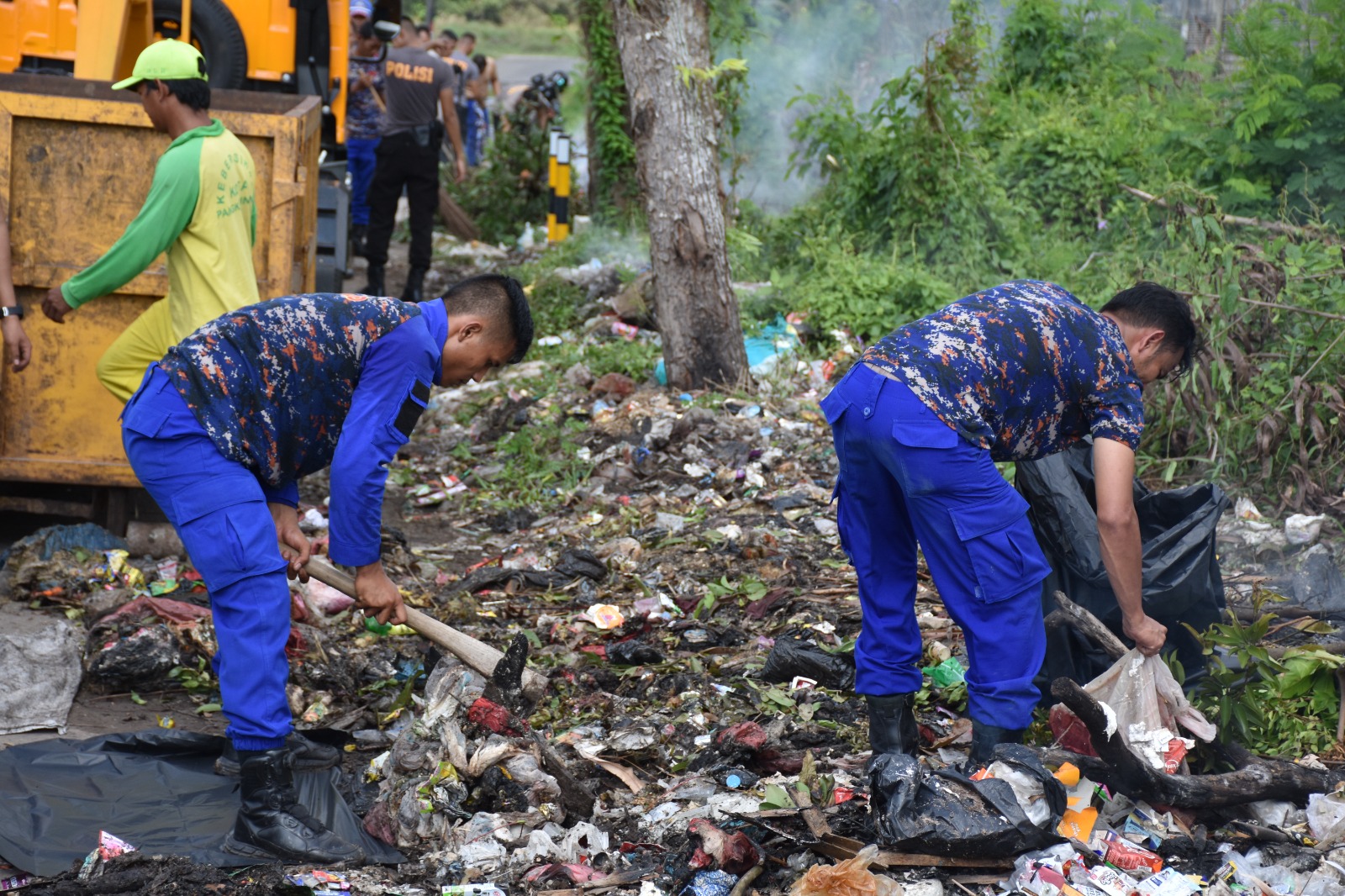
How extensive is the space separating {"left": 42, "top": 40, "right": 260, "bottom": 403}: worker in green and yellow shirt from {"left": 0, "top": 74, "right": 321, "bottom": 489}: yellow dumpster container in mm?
643

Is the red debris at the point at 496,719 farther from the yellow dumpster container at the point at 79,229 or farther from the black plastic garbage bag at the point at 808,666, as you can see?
the yellow dumpster container at the point at 79,229

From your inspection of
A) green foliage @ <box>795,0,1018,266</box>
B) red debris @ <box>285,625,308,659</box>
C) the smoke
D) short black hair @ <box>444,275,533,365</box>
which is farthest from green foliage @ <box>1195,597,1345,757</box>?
the smoke

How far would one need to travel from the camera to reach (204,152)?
385 cm

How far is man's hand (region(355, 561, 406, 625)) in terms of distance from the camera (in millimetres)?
3035

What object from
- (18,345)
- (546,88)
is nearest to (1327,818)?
(18,345)

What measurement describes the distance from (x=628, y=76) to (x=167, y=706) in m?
4.14

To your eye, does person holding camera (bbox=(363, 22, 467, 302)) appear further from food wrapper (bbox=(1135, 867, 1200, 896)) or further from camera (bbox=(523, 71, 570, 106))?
food wrapper (bbox=(1135, 867, 1200, 896))

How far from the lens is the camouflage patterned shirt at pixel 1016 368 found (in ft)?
9.24

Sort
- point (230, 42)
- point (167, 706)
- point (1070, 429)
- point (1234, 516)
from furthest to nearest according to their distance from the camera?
1. point (230, 42)
2. point (1234, 516)
3. point (167, 706)
4. point (1070, 429)

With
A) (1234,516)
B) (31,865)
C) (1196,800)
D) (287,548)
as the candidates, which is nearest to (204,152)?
(287,548)

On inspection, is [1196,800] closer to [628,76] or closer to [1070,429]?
[1070,429]

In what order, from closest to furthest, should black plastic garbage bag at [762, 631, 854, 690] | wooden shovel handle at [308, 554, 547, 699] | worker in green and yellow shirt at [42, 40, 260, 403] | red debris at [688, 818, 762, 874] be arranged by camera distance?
red debris at [688, 818, 762, 874], wooden shovel handle at [308, 554, 547, 699], black plastic garbage bag at [762, 631, 854, 690], worker in green and yellow shirt at [42, 40, 260, 403]

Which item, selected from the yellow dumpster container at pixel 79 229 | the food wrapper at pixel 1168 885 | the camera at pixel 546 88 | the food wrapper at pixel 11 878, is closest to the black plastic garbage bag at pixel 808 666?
the food wrapper at pixel 1168 885

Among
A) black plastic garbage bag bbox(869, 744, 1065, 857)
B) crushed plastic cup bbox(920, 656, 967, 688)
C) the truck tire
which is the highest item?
the truck tire
